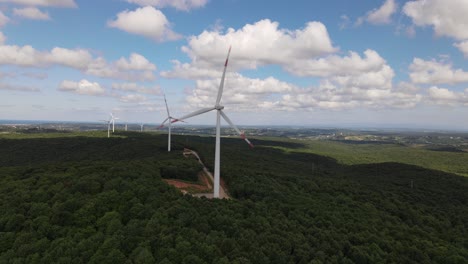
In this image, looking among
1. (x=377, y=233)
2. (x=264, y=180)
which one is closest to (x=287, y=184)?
(x=264, y=180)

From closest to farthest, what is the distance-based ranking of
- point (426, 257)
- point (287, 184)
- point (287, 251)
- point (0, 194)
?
point (287, 251), point (426, 257), point (0, 194), point (287, 184)

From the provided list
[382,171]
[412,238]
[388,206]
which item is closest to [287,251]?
[412,238]

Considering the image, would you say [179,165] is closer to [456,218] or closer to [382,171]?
[456,218]

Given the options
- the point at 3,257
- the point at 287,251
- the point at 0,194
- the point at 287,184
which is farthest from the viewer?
the point at 287,184

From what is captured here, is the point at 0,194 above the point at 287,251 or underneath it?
above

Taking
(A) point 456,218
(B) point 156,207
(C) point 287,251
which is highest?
(B) point 156,207

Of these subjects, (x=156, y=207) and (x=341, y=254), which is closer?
(x=341, y=254)

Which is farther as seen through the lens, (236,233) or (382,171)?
(382,171)

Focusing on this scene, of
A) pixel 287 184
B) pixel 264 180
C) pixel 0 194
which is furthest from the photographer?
pixel 287 184

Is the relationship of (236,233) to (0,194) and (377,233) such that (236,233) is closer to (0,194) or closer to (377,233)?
(377,233)
